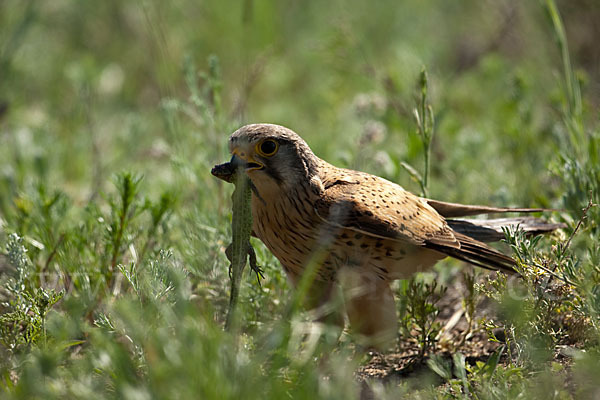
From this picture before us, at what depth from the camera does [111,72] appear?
7238 mm

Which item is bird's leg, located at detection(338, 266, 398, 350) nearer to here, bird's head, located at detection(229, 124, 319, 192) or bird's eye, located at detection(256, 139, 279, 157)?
bird's head, located at detection(229, 124, 319, 192)

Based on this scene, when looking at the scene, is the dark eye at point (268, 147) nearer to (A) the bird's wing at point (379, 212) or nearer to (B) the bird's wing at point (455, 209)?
(A) the bird's wing at point (379, 212)

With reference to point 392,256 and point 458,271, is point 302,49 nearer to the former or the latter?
point 458,271

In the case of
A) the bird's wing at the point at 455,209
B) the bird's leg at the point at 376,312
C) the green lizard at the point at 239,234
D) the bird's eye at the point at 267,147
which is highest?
the bird's eye at the point at 267,147

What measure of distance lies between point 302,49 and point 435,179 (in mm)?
3362

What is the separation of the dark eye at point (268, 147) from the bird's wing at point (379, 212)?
0.32 metres

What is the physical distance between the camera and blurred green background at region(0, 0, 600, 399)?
2.17 m

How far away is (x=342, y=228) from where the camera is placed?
3.04 metres

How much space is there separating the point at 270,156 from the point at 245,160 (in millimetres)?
123

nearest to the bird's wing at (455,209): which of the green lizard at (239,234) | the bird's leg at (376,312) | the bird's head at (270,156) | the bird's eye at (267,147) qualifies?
the bird's leg at (376,312)

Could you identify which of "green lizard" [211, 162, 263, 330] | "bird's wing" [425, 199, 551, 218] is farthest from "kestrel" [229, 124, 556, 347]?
"green lizard" [211, 162, 263, 330]

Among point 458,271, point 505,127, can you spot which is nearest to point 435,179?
point 505,127

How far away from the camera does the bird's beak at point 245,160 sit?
297 centimetres

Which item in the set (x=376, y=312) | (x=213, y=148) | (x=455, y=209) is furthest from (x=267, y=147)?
(x=213, y=148)
